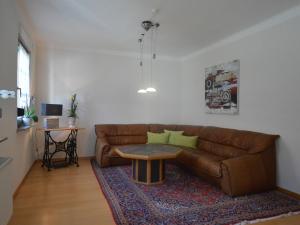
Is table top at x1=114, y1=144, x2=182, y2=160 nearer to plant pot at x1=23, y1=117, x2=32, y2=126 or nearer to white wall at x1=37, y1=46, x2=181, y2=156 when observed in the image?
plant pot at x1=23, y1=117, x2=32, y2=126

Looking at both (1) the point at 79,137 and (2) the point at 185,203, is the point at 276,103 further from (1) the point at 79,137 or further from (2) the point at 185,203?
(1) the point at 79,137

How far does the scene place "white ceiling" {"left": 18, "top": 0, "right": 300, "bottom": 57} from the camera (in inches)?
110

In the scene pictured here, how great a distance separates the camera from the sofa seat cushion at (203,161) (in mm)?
3062

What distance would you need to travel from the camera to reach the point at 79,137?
4953 millimetres

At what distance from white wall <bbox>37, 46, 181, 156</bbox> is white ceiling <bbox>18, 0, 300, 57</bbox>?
21.5 inches

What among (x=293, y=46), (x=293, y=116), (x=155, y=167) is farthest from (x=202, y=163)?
(x=293, y=46)

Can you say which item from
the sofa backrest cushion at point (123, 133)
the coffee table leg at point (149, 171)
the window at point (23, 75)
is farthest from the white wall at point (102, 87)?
the coffee table leg at point (149, 171)

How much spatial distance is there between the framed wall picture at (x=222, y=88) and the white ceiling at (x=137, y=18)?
1.98 feet

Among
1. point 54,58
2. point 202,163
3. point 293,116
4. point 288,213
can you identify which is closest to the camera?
point 288,213

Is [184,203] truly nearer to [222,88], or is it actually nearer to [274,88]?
[274,88]

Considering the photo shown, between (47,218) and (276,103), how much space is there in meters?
3.41

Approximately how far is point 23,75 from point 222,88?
3.71 meters

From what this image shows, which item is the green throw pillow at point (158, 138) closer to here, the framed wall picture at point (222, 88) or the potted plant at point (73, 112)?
the framed wall picture at point (222, 88)

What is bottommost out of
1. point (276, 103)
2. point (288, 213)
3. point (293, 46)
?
point (288, 213)
